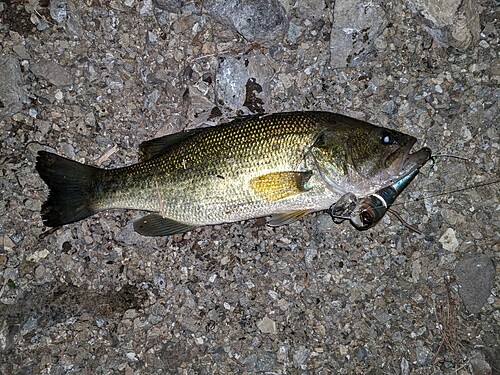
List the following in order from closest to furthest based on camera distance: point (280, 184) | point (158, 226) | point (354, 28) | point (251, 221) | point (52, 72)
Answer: point (280, 184)
point (158, 226)
point (354, 28)
point (251, 221)
point (52, 72)

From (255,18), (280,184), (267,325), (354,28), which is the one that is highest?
(354,28)

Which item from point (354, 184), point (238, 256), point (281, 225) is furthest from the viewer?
point (238, 256)

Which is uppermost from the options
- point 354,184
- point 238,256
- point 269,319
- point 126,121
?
point 354,184

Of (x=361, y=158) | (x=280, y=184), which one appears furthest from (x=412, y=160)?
(x=280, y=184)

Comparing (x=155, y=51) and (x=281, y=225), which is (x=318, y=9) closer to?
(x=155, y=51)

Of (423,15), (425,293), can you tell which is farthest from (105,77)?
(425,293)

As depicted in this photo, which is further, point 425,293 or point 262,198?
point 425,293

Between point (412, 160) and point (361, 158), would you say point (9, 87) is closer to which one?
point (361, 158)
